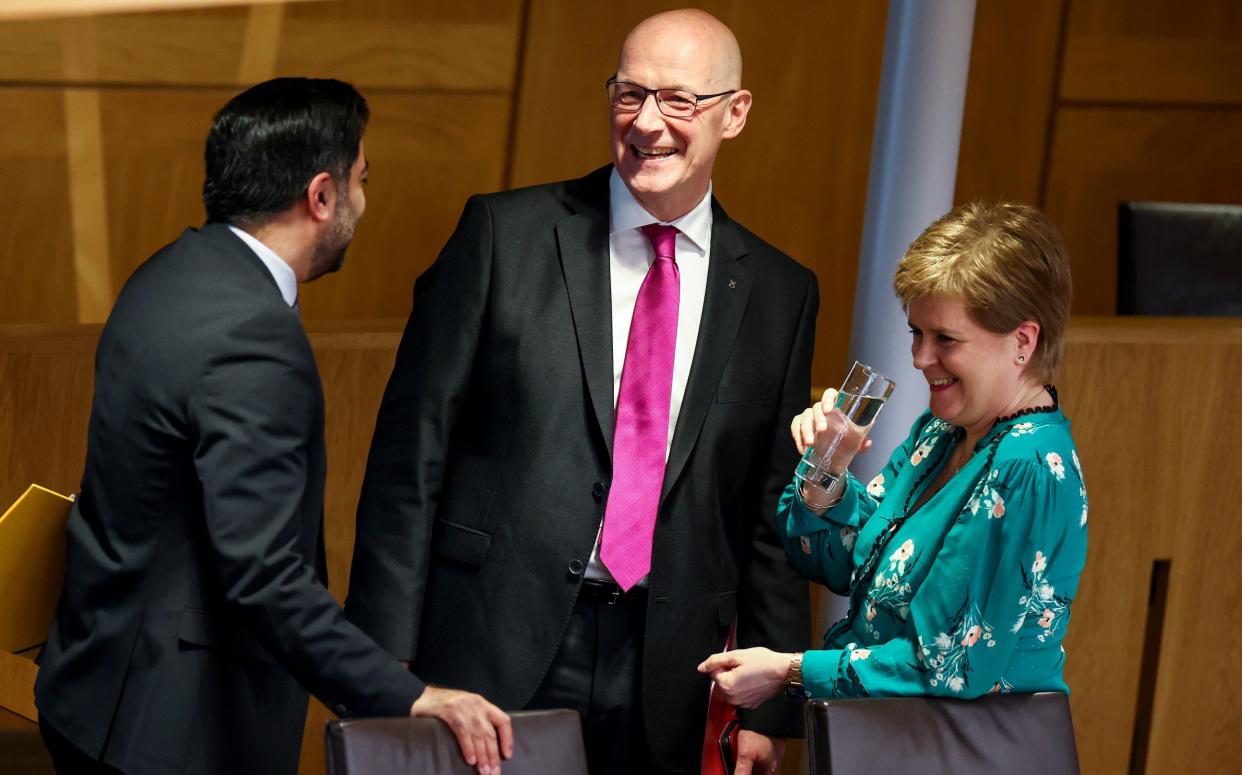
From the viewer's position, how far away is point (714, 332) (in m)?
2.35

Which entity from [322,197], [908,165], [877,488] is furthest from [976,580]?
[908,165]

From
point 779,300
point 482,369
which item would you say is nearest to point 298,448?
point 482,369

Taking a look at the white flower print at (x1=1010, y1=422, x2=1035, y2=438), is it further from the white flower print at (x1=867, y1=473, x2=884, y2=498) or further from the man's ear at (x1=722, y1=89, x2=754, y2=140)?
Result: the man's ear at (x1=722, y1=89, x2=754, y2=140)

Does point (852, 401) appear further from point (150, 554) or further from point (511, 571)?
point (150, 554)

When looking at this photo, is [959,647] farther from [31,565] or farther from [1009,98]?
[1009,98]

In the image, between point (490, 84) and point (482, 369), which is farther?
point (490, 84)

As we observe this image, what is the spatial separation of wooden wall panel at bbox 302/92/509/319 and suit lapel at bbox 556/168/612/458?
190 cm

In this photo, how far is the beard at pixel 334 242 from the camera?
76.3 inches

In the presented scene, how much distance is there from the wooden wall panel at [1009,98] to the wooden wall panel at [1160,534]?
1.56 m

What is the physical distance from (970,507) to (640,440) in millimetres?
523

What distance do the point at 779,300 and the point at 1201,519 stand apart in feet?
4.21

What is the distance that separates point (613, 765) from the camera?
2328 mm

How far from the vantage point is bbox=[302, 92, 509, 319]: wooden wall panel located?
4.20 metres

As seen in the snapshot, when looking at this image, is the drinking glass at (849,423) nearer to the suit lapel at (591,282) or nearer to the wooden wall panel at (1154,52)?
the suit lapel at (591,282)
